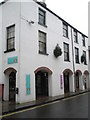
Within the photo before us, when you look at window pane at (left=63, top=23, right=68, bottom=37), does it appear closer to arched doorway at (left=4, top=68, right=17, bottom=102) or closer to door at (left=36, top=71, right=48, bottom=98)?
door at (left=36, top=71, right=48, bottom=98)

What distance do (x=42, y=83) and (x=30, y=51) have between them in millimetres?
3689

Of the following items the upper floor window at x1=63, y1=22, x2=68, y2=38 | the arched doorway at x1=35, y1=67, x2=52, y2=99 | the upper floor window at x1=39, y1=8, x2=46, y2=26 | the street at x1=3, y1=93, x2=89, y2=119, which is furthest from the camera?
the upper floor window at x1=63, y1=22, x2=68, y2=38

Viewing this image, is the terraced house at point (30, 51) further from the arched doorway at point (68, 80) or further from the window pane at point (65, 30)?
the arched doorway at point (68, 80)

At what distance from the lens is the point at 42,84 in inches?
512

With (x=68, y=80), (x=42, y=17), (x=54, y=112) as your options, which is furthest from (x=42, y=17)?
(x=54, y=112)

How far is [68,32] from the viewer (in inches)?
655

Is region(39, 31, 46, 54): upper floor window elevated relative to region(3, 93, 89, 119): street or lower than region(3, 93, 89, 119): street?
elevated

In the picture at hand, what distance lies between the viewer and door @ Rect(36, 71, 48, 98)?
1250 centimetres

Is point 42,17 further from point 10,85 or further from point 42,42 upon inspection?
point 10,85

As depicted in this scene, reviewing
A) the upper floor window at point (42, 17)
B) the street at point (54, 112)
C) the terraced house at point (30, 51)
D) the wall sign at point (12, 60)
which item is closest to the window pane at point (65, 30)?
the terraced house at point (30, 51)

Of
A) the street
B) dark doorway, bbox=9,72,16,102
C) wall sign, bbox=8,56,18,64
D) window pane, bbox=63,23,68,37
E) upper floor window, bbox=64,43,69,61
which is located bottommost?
the street

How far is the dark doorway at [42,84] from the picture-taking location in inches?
492

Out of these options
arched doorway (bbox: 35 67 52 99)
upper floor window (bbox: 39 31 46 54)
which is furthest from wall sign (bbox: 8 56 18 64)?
arched doorway (bbox: 35 67 52 99)

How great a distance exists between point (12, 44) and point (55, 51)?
13.9ft
